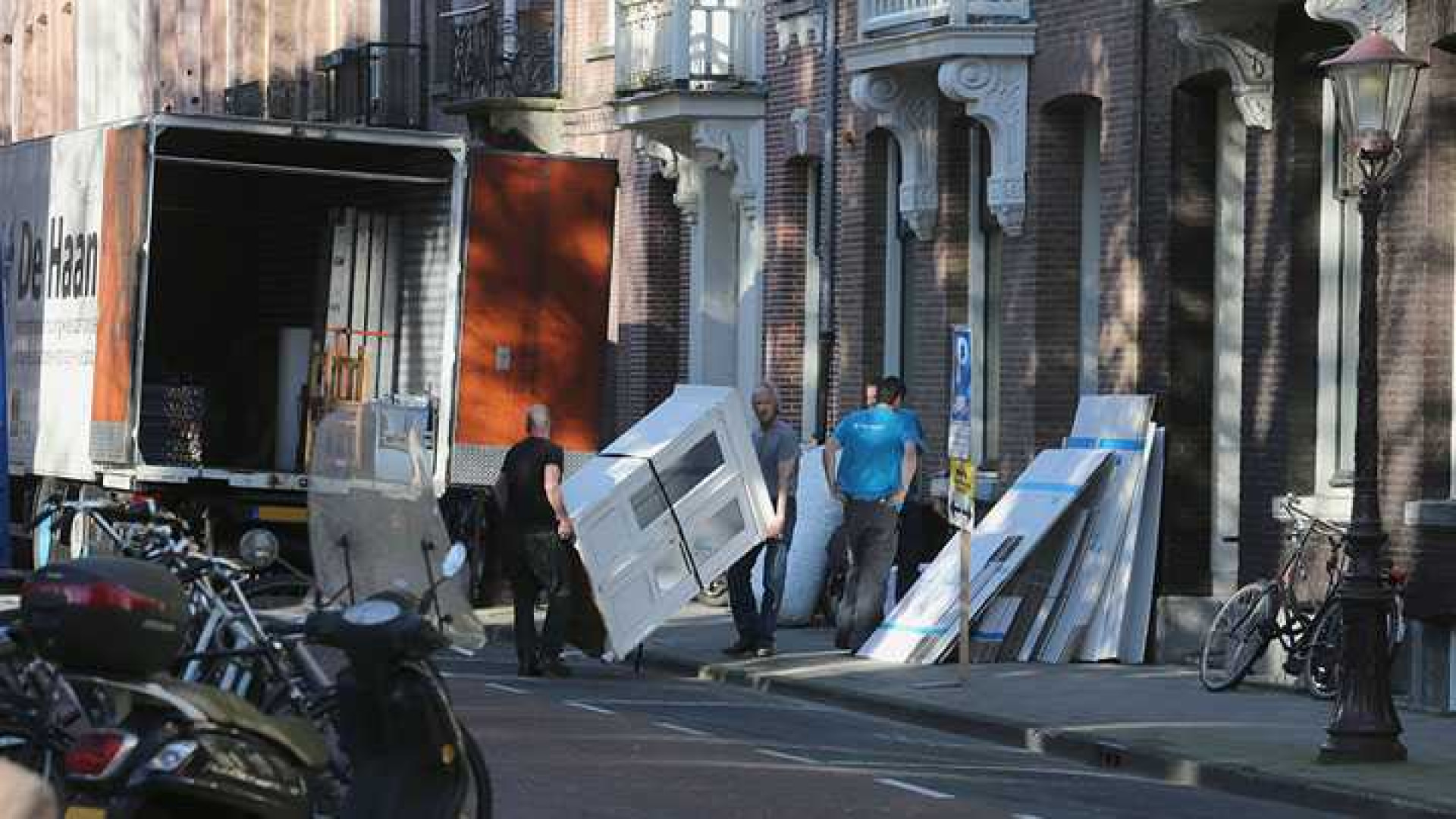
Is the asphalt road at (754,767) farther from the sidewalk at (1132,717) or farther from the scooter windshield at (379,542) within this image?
the scooter windshield at (379,542)

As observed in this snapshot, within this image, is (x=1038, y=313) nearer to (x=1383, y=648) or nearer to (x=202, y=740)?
(x=1383, y=648)

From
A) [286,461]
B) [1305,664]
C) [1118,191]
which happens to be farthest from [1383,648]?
[286,461]

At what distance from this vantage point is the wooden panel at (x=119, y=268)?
82.1 ft

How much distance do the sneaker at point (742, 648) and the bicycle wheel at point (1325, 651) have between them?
15.2 feet

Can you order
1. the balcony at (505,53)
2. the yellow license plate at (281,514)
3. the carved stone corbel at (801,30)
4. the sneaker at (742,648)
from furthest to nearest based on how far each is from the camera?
1. the balcony at (505,53)
2. the carved stone corbel at (801,30)
3. the yellow license plate at (281,514)
4. the sneaker at (742,648)

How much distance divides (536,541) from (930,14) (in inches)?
→ 272

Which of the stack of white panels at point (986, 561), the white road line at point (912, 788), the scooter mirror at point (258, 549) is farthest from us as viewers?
the stack of white panels at point (986, 561)

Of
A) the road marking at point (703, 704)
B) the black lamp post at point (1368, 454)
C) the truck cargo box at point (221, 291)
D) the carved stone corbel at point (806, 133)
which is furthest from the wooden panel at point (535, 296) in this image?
the black lamp post at point (1368, 454)

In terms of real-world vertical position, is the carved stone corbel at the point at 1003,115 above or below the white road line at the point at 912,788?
above

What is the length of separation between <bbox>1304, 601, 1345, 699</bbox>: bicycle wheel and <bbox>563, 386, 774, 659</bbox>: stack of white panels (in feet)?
13.3

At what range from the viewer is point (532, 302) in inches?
1029

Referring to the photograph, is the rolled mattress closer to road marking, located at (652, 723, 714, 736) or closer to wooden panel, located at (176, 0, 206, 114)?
road marking, located at (652, 723, 714, 736)

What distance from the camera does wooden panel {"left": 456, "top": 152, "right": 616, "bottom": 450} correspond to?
25906 mm

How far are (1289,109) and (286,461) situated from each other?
9.32 m
